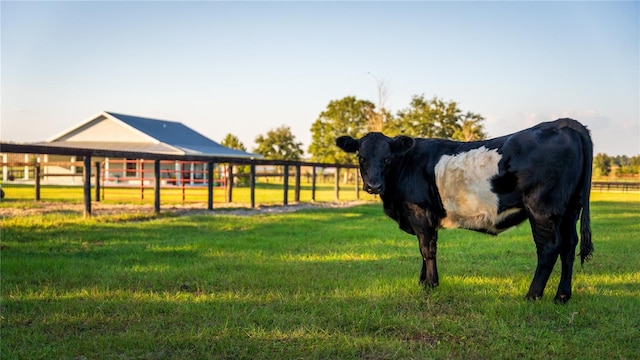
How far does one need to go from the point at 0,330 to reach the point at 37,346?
565mm

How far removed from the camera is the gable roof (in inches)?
1332

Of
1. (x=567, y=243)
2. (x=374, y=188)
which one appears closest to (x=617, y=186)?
(x=567, y=243)

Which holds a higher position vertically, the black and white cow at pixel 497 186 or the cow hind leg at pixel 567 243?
the black and white cow at pixel 497 186

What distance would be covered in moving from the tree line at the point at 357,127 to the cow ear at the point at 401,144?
2290cm

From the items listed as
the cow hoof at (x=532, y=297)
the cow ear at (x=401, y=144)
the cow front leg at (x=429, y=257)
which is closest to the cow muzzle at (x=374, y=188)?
the cow ear at (x=401, y=144)

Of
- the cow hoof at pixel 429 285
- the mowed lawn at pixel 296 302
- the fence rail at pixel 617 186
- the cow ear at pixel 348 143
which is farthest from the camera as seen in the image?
the fence rail at pixel 617 186

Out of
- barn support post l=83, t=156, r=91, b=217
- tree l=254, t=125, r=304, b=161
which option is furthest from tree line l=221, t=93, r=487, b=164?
barn support post l=83, t=156, r=91, b=217

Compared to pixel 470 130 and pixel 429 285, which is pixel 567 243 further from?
pixel 470 130

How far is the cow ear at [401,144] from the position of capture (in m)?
5.37

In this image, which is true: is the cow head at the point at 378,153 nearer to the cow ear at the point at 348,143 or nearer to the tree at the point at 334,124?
the cow ear at the point at 348,143

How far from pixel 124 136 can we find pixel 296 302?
33882 mm

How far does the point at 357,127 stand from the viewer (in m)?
52.2

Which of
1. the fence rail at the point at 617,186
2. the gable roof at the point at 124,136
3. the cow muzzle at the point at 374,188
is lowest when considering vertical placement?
the fence rail at the point at 617,186

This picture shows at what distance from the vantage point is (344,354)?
3.31 m
